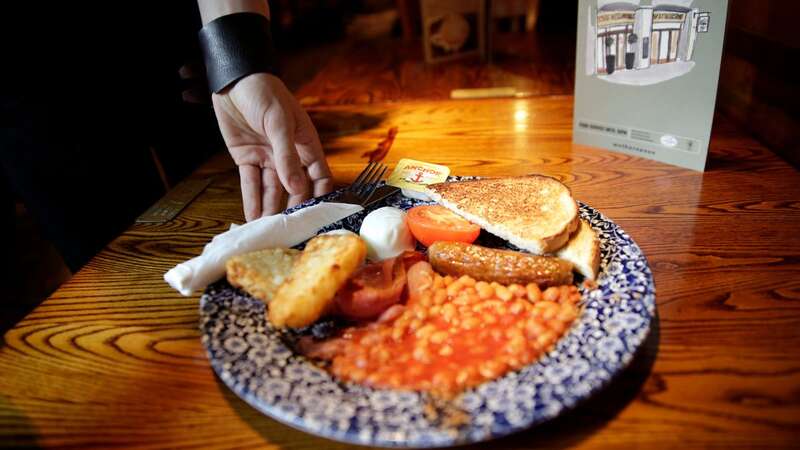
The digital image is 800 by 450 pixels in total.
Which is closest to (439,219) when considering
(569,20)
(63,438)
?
(63,438)

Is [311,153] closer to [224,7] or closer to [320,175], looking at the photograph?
[320,175]

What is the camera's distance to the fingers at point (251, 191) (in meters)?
1.58

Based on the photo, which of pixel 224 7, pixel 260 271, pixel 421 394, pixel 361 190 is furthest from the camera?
pixel 224 7

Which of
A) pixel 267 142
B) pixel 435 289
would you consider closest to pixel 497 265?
pixel 435 289

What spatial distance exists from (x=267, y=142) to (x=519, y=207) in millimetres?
904

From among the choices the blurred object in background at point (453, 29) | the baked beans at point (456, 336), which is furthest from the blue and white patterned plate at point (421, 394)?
the blurred object in background at point (453, 29)

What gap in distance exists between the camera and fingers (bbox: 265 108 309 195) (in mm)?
1415

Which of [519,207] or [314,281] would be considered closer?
[314,281]

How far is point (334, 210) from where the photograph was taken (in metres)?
1.38

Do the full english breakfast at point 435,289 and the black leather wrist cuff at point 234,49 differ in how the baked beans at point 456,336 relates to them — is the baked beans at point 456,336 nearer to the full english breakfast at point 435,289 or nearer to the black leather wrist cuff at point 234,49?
the full english breakfast at point 435,289

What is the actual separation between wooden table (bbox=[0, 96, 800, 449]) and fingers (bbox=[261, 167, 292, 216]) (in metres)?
0.14

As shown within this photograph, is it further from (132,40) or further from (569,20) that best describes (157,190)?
(569,20)

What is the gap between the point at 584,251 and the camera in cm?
113

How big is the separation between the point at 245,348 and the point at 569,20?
16.3 feet
